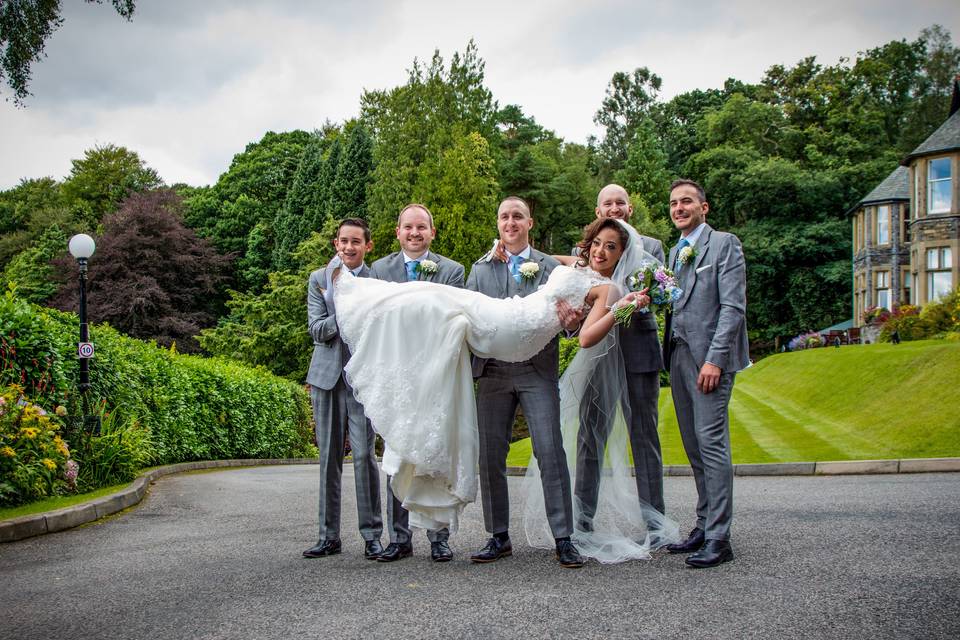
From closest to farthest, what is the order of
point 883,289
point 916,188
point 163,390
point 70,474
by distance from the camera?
point 70,474
point 163,390
point 916,188
point 883,289

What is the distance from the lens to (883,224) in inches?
1732

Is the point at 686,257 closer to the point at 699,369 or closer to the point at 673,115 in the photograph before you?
the point at 699,369

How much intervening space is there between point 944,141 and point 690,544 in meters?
34.7

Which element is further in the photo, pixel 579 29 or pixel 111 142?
pixel 111 142

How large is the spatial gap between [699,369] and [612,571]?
1525 mm

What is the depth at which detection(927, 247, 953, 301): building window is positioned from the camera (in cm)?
3378

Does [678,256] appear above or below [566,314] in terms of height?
above

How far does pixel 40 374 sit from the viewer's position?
984 centimetres

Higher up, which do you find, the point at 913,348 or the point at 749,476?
the point at 913,348

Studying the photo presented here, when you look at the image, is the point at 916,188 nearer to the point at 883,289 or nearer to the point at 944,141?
the point at 944,141

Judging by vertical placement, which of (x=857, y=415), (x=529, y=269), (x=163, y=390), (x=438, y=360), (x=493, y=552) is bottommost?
(x=857, y=415)

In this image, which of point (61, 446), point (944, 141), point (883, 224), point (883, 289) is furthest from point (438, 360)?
point (883, 289)

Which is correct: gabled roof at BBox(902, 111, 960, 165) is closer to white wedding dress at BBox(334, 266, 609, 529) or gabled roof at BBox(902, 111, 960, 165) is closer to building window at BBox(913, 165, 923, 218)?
building window at BBox(913, 165, 923, 218)

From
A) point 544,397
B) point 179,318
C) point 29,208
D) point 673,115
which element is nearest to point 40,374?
point 544,397
